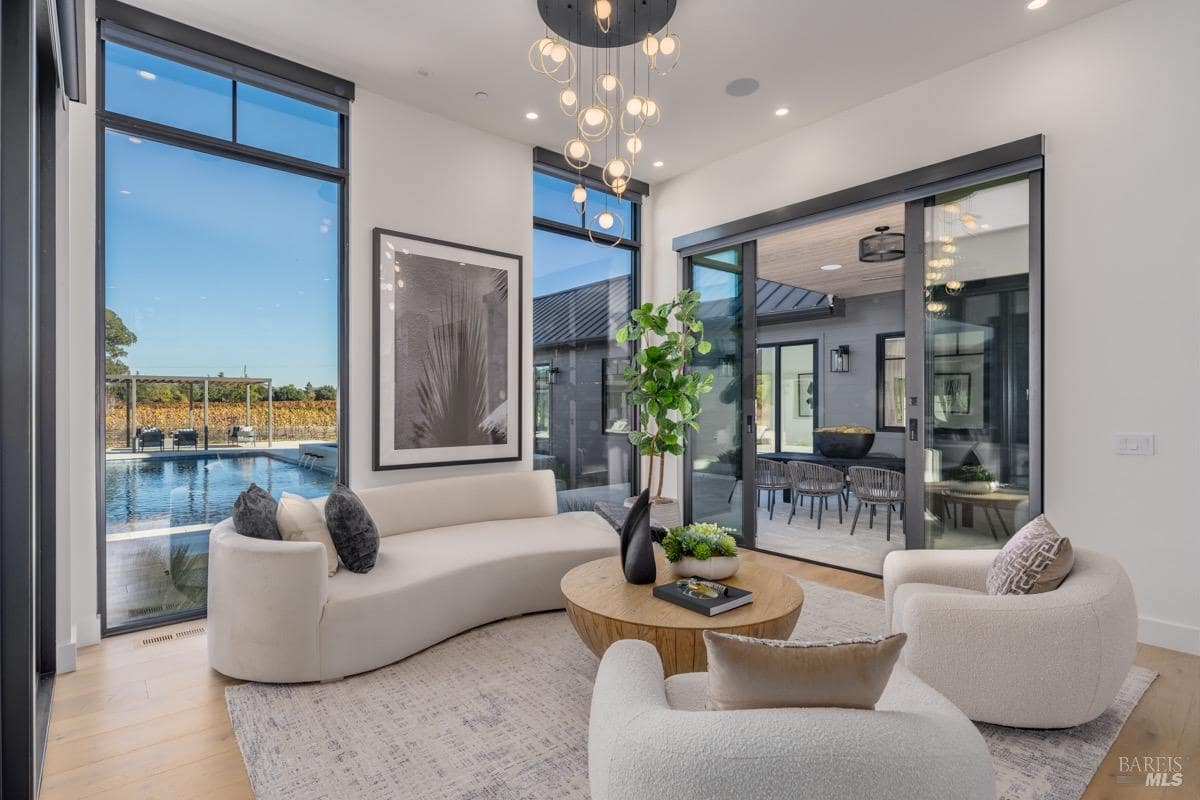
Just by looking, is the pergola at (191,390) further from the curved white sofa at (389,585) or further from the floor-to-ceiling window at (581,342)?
the floor-to-ceiling window at (581,342)

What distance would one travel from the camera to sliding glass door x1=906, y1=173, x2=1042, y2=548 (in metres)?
3.61

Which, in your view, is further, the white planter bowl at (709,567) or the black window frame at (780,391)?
the black window frame at (780,391)

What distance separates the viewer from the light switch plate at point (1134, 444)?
123 inches

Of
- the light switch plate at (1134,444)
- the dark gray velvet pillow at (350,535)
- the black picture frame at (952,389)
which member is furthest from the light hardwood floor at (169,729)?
the black picture frame at (952,389)

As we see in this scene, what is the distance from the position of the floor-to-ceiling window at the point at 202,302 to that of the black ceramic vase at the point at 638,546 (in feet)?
7.62

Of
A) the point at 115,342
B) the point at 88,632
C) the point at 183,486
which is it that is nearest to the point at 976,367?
the point at 183,486

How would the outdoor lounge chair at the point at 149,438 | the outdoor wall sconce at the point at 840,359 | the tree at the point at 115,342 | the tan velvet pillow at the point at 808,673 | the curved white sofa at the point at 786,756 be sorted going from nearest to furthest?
the curved white sofa at the point at 786,756, the tan velvet pillow at the point at 808,673, the tree at the point at 115,342, the outdoor lounge chair at the point at 149,438, the outdoor wall sconce at the point at 840,359

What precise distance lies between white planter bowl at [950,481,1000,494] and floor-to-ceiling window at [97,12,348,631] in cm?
419

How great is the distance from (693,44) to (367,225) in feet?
7.93

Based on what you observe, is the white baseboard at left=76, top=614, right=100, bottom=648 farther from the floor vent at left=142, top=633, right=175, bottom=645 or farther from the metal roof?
the metal roof

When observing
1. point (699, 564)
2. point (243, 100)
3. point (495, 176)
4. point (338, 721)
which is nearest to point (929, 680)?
point (699, 564)

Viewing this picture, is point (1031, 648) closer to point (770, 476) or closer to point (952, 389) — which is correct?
point (952, 389)

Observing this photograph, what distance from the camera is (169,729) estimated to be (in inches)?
90.6

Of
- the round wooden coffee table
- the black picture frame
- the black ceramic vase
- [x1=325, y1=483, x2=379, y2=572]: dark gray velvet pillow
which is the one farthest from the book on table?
the black picture frame
